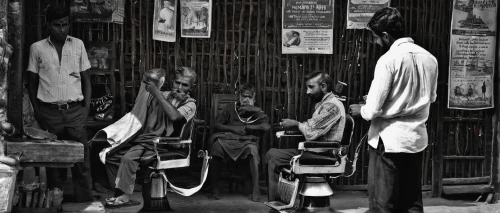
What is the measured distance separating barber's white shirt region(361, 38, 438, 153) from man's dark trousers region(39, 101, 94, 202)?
3185 mm

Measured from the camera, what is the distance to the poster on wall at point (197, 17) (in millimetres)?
7551

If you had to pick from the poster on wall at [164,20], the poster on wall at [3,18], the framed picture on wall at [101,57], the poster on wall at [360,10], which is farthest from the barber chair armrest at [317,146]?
the poster on wall at [3,18]

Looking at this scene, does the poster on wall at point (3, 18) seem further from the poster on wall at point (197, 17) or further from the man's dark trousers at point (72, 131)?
the poster on wall at point (197, 17)

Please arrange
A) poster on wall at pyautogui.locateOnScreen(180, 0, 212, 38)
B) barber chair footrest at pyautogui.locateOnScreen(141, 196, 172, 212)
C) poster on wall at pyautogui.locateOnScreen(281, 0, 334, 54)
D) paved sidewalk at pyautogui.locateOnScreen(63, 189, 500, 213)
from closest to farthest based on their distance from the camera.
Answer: barber chair footrest at pyautogui.locateOnScreen(141, 196, 172, 212) < paved sidewalk at pyautogui.locateOnScreen(63, 189, 500, 213) < poster on wall at pyautogui.locateOnScreen(180, 0, 212, 38) < poster on wall at pyautogui.locateOnScreen(281, 0, 334, 54)

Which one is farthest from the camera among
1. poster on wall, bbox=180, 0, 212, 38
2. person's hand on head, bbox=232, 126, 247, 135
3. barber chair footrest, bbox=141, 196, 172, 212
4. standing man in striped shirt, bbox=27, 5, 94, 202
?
poster on wall, bbox=180, 0, 212, 38

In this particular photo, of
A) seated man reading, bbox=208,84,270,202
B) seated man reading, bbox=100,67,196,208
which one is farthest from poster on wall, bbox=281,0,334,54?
seated man reading, bbox=100,67,196,208

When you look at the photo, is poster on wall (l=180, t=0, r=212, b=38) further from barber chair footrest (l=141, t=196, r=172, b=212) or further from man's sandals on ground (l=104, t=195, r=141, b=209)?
man's sandals on ground (l=104, t=195, r=141, b=209)

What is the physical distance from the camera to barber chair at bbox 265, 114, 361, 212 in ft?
20.6

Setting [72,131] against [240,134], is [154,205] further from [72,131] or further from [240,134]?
[240,134]

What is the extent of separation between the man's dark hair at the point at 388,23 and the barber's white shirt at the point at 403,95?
0.07 metres

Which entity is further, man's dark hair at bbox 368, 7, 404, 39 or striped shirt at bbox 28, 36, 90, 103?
striped shirt at bbox 28, 36, 90, 103

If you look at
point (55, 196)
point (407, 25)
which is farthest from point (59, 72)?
point (407, 25)

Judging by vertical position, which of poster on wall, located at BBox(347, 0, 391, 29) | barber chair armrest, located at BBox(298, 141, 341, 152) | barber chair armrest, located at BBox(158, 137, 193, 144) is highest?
poster on wall, located at BBox(347, 0, 391, 29)

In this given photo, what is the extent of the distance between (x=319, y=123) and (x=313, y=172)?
1.49 feet
